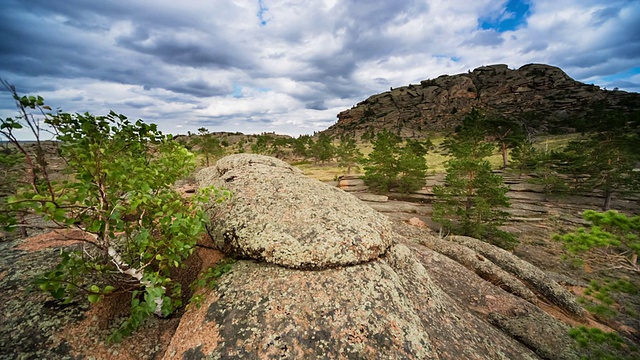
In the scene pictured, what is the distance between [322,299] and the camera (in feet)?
18.7

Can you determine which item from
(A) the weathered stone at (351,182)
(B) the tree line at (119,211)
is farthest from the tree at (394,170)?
(B) the tree line at (119,211)

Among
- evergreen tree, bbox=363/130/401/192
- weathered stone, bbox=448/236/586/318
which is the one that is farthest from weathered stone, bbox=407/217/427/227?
weathered stone, bbox=448/236/586/318

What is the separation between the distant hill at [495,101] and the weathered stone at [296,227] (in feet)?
399

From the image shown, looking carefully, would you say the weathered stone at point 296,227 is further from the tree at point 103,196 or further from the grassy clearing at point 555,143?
the grassy clearing at point 555,143

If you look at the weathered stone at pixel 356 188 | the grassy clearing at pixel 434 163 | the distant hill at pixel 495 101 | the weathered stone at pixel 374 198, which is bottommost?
the weathered stone at pixel 374 198

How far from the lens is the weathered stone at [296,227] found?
6.36 metres

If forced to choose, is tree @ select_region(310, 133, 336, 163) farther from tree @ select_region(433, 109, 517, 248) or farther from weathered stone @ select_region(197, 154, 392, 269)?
weathered stone @ select_region(197, 154, 392, 269)

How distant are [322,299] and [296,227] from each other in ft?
6.44

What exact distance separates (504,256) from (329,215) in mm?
14651

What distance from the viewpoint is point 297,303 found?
5602 mm

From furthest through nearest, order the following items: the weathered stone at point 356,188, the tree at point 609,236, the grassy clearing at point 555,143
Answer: the grassy clearing at point 555,143 < the weathered stone at point 356,188 < the tree at point 609,236

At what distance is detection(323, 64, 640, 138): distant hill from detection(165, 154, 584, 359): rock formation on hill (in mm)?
120115

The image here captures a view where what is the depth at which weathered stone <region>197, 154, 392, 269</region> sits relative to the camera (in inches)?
251

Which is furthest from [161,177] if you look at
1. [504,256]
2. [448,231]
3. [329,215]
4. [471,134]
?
[471,134]
